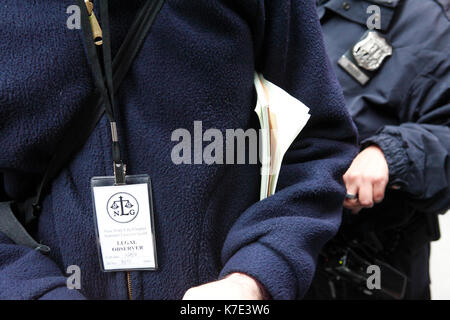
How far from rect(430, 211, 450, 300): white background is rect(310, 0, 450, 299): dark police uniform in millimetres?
654

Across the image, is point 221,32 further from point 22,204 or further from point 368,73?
point 368,73

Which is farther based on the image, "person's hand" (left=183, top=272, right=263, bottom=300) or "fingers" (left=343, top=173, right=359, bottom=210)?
"fingers" (left=343, top=173, right=359, bottom=210)

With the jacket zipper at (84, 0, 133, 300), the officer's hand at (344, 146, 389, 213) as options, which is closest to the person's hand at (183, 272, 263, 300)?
the jacket zipper at (84, 0, 133, 300)

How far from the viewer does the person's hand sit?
0.45 m

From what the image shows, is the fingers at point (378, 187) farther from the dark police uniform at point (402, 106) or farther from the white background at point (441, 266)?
the white background at point (441, 266)

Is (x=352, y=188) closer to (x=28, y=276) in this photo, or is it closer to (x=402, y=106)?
(x=402, y=106)

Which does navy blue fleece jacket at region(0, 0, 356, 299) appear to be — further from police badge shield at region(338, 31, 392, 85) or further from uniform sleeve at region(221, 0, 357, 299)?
police badge shield at region(338, 31, 392, 85)

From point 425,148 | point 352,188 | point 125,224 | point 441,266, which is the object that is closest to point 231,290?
point 125,224

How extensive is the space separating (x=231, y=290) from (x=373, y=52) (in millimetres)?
803

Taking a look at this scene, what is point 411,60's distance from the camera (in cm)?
102

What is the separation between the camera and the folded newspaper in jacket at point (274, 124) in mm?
552

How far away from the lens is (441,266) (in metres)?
1.84

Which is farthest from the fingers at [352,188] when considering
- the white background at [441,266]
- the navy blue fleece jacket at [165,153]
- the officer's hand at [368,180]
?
the white background at [441,266]

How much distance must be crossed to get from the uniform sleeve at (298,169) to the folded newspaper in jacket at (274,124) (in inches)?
0.9
